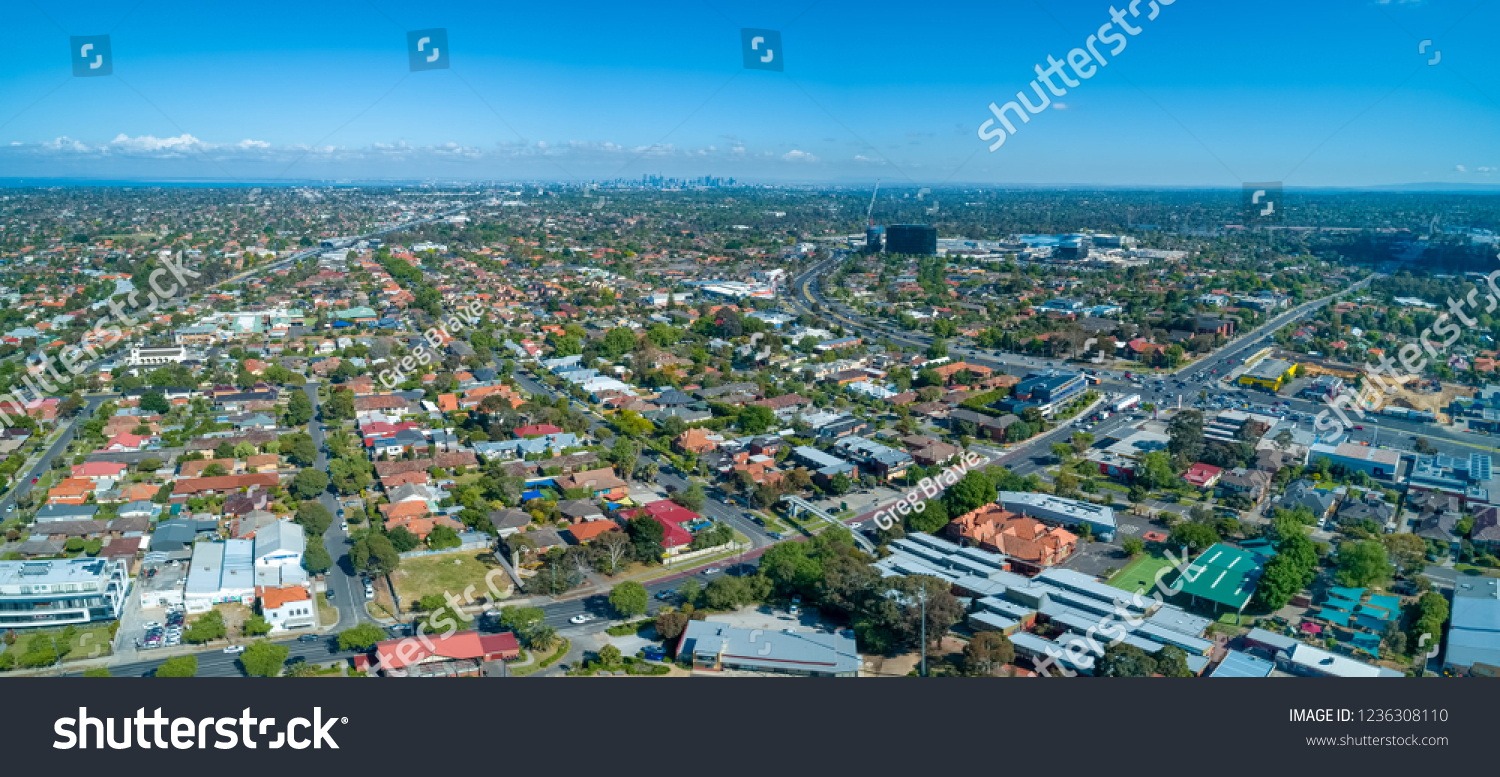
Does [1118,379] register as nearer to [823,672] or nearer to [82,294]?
[823,672]

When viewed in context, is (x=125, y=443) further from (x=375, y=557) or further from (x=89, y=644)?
(x=375, y=557)

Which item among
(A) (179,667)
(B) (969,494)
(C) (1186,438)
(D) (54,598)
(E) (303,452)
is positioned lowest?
(A) (179,667)

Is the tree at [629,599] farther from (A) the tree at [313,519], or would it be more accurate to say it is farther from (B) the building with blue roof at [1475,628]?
(B) the building with blue roof at [1475,628]

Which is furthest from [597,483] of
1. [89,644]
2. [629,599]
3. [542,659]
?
[89,644]

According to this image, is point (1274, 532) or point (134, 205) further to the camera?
point (134, 205)

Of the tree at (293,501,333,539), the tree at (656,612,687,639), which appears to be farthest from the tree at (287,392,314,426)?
the tree at (656,612,687,639)
